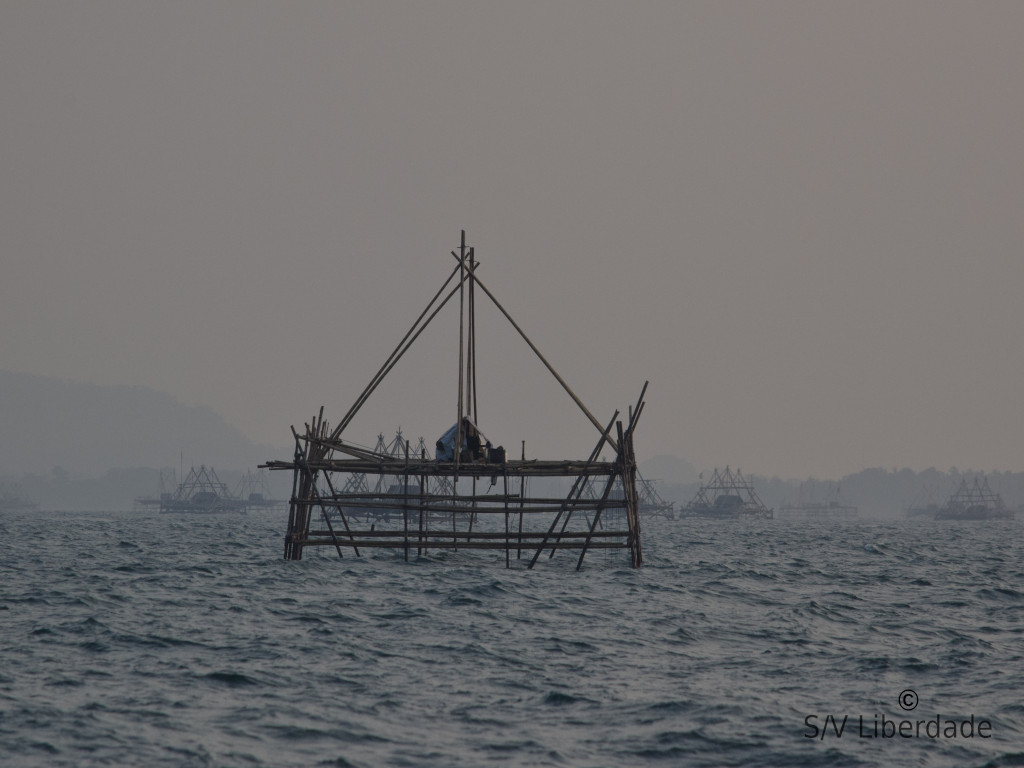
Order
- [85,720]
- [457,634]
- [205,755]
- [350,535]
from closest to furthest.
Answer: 1. [205,755]
2. [85,720]
3. [457,634]
4. [350,535]

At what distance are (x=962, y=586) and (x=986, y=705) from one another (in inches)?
863

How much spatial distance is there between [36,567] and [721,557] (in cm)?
3105

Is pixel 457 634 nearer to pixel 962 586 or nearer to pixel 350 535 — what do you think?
pixel 350 535

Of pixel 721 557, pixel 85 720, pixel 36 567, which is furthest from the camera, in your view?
pixel 721 557

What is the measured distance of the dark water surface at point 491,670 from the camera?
49.5 feet

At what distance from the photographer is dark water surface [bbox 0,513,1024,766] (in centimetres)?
1508

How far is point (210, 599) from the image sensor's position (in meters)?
28.7

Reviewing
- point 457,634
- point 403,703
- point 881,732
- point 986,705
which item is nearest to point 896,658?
point 986,705

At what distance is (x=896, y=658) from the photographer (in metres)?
21.8

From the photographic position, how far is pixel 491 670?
19.9 metres

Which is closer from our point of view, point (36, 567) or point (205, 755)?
point (205, 755)

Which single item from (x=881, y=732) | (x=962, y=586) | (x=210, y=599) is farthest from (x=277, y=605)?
(x=962, y=586)

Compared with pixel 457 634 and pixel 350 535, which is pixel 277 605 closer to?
pixel 457 634

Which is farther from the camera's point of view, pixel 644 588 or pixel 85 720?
pixel 644 588
